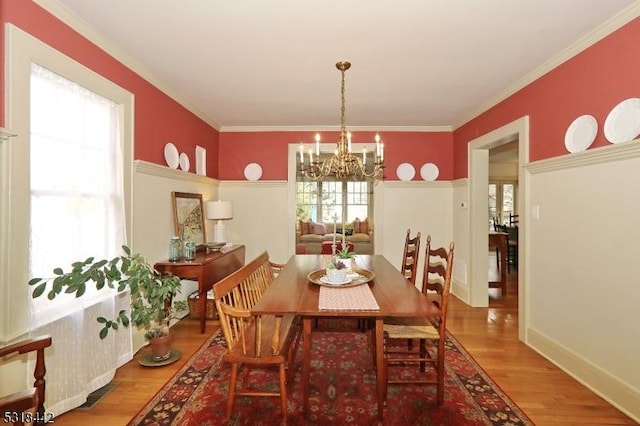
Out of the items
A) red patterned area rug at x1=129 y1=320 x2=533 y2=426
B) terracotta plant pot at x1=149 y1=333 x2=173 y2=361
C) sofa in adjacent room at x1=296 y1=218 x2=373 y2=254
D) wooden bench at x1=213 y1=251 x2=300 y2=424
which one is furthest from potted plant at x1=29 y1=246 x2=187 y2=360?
sofa in adjacent room at x1=296 y1=218 x2=373 y2=254

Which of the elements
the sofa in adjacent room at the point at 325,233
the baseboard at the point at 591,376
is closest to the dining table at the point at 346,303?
the baseboard at the point at 591,376

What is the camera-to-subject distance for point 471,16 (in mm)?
2092

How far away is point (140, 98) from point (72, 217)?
136 cm

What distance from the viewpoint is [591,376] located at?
2.31 meters

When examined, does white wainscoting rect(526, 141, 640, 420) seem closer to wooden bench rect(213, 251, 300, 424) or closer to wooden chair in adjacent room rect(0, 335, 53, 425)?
wooden bench rect(213, 251, 300, 424)

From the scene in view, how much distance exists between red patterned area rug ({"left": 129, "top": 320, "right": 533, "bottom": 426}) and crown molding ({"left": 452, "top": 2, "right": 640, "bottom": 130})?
2.62m

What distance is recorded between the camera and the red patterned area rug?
6.43 ft

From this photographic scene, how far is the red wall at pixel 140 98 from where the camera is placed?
1.83m

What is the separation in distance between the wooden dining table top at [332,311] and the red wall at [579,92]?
1.76 meters

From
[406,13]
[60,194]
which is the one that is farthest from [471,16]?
[60,194]

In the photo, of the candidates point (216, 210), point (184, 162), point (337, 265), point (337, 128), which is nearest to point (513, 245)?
point (337, 128)

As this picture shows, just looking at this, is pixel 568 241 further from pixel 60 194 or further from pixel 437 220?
pixel 60 194

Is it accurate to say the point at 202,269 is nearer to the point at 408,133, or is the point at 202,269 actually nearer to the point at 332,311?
the point at 332,311

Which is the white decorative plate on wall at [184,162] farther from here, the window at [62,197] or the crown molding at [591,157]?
the crown molding at [591,157]
